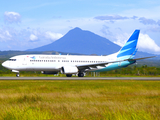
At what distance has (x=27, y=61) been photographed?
165ft

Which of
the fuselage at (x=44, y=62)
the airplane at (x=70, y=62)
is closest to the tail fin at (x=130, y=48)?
the airplane at (x=70, y=62)

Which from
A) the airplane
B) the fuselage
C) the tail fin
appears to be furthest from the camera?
the tail fin

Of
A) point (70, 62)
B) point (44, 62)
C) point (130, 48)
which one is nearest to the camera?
point (44, 62)

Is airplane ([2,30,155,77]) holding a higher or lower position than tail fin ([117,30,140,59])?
lower

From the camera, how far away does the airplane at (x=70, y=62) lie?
1977 inches

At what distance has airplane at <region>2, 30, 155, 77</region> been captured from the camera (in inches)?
1977

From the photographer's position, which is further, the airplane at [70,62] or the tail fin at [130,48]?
the tail fin at [130,48]

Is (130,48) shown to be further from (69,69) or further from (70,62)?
(69,69)

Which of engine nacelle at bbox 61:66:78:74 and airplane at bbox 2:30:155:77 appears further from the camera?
engine nacelle at bbox 61:66:78:74

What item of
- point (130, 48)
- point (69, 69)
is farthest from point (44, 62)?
point (130, 48)

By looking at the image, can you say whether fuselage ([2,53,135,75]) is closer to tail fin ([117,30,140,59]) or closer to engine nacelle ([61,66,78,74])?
engine nacelle ([61,66,78,74])

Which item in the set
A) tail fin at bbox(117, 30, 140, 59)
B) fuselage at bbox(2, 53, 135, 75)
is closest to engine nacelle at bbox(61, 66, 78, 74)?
fuselage at bbox(2, 53, 135, 75)

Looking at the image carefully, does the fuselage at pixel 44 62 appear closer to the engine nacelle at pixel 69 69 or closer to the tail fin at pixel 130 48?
the engine nacelle at pixel 69 69

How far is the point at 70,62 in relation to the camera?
53.9 metres
